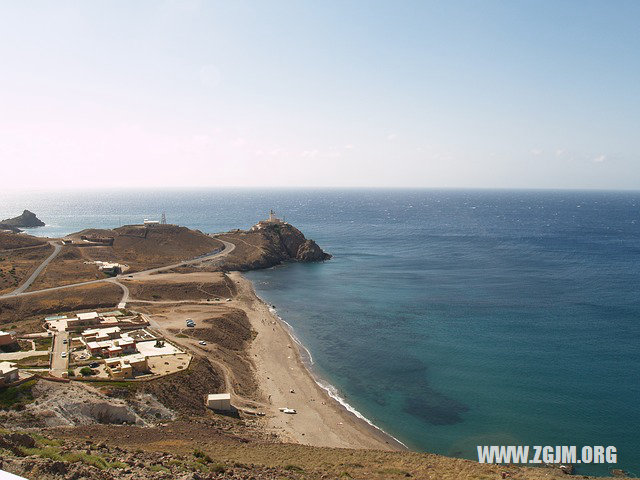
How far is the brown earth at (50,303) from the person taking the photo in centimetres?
6962

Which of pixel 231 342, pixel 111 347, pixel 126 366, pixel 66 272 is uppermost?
pixel 66 272

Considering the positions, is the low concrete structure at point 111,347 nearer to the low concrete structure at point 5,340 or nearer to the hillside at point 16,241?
the low concrete structure at point 5,340

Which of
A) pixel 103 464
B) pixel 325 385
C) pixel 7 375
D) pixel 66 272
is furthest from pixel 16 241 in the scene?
pixel 103 464

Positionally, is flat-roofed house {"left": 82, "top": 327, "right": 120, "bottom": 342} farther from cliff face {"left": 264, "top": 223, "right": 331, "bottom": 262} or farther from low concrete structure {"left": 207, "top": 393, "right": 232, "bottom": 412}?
cliff face {"left": 264, "top": 223, "right": 331, "bottom": 262}

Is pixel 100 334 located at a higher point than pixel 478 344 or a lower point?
higher

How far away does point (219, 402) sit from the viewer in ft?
156

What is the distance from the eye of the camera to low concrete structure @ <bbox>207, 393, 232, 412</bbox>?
4741 cm

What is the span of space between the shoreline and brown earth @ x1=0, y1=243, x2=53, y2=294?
163 ft

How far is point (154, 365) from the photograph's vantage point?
52656 millimetres

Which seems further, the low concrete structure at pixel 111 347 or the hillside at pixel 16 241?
the hillside at pixel 16 241

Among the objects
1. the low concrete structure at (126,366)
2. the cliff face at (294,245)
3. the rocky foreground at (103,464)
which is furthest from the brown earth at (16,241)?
the rocky foreground at (103,464)

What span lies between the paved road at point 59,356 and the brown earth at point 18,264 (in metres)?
32.6

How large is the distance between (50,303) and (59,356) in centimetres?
2936

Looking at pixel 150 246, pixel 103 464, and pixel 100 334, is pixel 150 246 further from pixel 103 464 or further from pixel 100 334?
pixel 103 464
